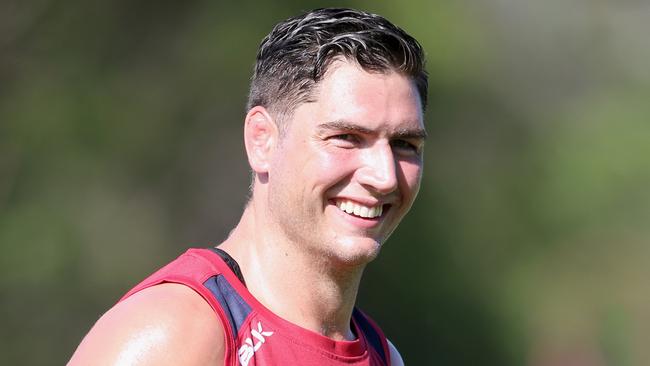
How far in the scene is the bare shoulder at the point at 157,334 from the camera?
96.6 inches

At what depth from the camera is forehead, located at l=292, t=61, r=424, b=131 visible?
2744 mm

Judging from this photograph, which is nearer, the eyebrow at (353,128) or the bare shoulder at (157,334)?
the bare shoulder at (157,334)

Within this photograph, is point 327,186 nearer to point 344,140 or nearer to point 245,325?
point 344,140

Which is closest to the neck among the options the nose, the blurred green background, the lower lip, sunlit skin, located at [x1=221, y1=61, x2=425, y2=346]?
Result: sunlit skin, located at [x1=221, y1=61, x2=425, y2=346]

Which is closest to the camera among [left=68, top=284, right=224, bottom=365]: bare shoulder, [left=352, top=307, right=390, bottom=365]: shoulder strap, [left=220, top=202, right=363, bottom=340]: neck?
[left=68, top=284, right=224, bottom=365]: bare shoulder

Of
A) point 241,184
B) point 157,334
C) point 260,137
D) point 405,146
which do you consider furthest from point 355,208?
point 241,184

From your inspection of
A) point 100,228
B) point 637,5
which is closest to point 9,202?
point 100,228

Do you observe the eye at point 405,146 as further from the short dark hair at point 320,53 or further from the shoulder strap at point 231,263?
the shoulder strap at point 231,263

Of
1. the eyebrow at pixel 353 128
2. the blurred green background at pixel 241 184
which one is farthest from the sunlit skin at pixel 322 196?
the blurred green background at pixel 241 184

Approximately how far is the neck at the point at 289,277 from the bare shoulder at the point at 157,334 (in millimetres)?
307

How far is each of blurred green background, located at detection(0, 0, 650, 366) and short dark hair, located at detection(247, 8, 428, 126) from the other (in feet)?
20.3

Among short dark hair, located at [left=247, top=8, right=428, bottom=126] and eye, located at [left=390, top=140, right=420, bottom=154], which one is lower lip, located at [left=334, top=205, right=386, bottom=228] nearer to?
eye, located at [left=390, top=140, right=420, bottom=154]

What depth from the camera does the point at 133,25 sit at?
9625mm

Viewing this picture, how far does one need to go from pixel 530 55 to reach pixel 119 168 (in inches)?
162
